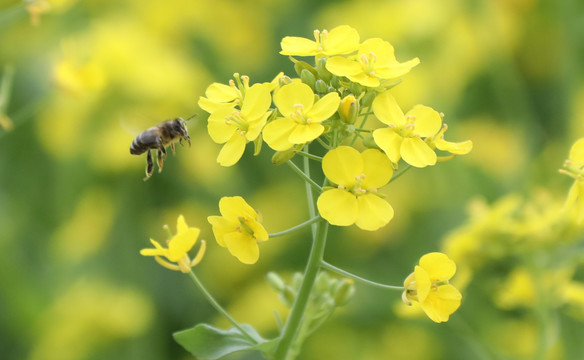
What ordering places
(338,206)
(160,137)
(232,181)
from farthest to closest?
1. (232,181)
2. (160,137)
3. (338,206)

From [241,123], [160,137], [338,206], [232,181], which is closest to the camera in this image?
[338,206]

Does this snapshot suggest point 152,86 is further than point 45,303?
Yes

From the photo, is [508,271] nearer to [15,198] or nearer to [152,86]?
[152,86]

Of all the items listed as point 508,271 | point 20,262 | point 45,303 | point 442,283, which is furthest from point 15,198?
point 442,283

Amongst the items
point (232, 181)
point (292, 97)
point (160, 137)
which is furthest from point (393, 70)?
point (232, 181)

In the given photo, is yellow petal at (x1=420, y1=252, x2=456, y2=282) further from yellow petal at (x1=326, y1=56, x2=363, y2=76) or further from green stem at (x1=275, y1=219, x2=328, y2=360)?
yellow petal at (x1=326, y1=56, x2=363, y2=76)

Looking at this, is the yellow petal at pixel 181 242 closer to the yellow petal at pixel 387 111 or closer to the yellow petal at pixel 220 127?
the yellow petal at pixel 220 127

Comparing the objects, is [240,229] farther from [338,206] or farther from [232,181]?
[232,181]
